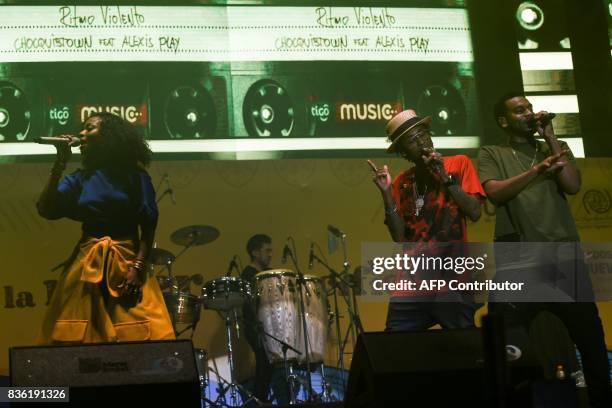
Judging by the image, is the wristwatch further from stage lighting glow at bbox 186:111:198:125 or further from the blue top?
stage lighting glow at bbox 186:111:198:125

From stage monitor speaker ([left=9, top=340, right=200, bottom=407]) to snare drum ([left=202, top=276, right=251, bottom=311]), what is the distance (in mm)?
2828

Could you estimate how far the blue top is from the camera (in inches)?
198

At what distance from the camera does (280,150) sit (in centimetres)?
687

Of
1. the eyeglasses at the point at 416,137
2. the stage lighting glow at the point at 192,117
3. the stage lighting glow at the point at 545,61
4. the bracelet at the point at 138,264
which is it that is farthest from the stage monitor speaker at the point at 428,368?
the stage lighting glow at the point at 545,61

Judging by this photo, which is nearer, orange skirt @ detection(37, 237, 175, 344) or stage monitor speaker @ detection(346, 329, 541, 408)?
stage monitor speaker @ detection(346, 329, 541, 408)

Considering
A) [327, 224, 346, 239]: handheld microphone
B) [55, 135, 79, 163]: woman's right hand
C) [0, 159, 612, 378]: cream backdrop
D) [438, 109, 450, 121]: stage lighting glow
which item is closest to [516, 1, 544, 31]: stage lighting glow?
[438, 109, 450, 121]: stage lighting glow

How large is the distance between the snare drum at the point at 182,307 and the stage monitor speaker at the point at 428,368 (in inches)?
109

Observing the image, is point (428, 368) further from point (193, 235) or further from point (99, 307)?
point (193, 235)

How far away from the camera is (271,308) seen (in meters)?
6.85

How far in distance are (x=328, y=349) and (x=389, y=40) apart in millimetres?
2294

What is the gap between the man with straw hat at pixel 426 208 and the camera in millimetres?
4809

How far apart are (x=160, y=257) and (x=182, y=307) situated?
1.25ft

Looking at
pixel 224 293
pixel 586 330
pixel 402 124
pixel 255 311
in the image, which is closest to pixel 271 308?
pixel 255 311

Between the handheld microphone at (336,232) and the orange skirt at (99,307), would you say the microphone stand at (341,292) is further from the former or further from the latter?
the orange skirt at (99,307)
